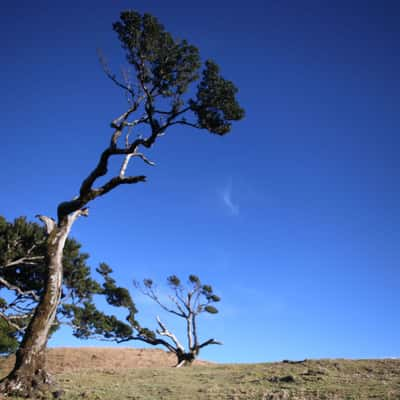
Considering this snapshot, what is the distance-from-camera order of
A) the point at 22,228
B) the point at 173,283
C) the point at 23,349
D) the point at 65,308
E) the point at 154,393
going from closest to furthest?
1. the point at 23,349
2. the point at 154,393
3. the point at 22,228
4. the point at 65,308
5. the point at 173,283

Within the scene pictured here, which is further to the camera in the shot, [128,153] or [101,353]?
[101,353]

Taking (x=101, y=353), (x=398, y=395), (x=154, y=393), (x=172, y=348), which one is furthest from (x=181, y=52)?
(x=101, y=353)

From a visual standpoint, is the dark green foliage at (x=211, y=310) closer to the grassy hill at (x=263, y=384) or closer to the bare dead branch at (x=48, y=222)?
the grassy hill at (x=263, y=384)

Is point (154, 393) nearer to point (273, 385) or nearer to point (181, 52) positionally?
point (273, 385)

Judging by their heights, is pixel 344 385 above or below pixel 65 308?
below

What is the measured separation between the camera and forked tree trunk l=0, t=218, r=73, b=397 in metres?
9.88

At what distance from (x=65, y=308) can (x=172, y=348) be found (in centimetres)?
1161

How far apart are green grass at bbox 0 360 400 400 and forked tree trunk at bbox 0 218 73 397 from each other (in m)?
1.08

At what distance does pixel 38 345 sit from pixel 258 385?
8.88 metres

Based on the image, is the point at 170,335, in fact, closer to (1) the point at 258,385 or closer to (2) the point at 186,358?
(2) the point at 186,358

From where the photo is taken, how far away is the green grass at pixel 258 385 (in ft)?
39.2

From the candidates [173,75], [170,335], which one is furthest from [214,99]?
[170,335]

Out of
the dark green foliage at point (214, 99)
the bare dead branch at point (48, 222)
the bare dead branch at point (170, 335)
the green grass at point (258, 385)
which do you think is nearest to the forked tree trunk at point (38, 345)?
the bare dead branch at point (48, 222)

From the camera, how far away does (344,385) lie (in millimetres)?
13672
